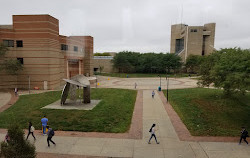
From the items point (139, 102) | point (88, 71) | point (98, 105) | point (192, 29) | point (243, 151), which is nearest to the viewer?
point (243, 151)

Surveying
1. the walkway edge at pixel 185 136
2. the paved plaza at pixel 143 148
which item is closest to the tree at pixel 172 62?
the walkway edge at pixel 185 136

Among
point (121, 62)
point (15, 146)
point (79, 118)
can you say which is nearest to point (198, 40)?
point (121, 62)

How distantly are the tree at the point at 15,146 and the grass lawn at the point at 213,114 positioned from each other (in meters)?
12.0

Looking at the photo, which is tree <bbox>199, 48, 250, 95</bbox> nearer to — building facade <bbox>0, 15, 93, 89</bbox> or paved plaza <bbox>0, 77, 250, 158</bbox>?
paved plaza <bbox>0, 77, 250, 158</bbox>

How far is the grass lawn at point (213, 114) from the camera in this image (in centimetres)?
1506

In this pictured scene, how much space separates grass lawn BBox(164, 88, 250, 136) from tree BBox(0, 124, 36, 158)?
39.2 feet

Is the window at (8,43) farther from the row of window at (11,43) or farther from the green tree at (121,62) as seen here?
the green tree at (121,62)

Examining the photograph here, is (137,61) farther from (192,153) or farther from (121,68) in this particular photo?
(192,153)

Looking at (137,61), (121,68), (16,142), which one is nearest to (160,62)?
(137,61)

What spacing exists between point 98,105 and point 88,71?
36.7 meters

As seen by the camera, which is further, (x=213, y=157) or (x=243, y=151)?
→ (x=243, y=151)

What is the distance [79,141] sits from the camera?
1291cm

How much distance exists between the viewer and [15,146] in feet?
23.7

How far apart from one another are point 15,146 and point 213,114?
1778 cm
